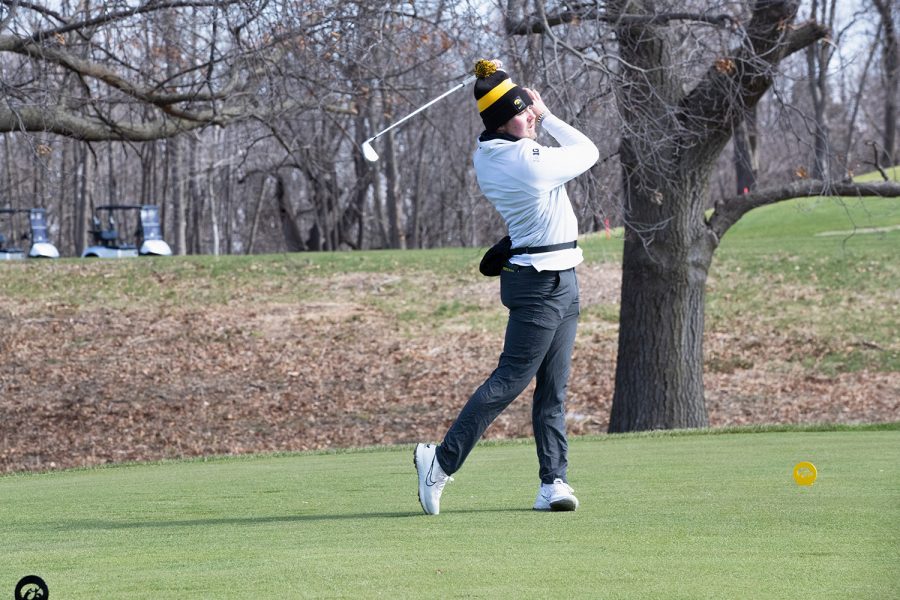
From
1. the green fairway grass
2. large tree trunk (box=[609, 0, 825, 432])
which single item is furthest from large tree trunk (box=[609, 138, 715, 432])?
the green fairway grass

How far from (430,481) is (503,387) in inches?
24.5

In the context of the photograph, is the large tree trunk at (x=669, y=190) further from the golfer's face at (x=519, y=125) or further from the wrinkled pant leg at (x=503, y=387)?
the wrinkled pant leg at (x=503, y=387)

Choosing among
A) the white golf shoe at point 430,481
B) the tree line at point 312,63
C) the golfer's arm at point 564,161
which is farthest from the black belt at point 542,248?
the tree line at point 312,63

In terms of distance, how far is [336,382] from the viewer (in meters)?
19.4

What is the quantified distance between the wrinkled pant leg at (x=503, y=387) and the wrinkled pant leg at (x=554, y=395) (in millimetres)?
113

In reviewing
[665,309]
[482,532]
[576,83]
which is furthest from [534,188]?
[665,309]

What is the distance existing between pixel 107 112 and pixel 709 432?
276 inches

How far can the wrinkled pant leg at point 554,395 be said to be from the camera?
20.3 ft

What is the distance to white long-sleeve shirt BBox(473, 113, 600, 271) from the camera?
590cm

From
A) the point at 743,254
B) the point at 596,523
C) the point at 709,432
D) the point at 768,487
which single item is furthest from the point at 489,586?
the point at 743,254

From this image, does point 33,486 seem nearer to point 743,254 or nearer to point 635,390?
point 635,390

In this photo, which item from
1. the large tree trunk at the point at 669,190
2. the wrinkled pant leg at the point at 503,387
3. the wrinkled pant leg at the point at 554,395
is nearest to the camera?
the wrinkled pant leg at the point at 503,387

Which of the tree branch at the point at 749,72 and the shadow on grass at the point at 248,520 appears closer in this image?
the shadow on grass at the point at 248,520

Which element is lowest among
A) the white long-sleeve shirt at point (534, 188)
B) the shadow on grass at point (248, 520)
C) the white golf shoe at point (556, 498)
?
the shadow on grass at point (248, 520)
